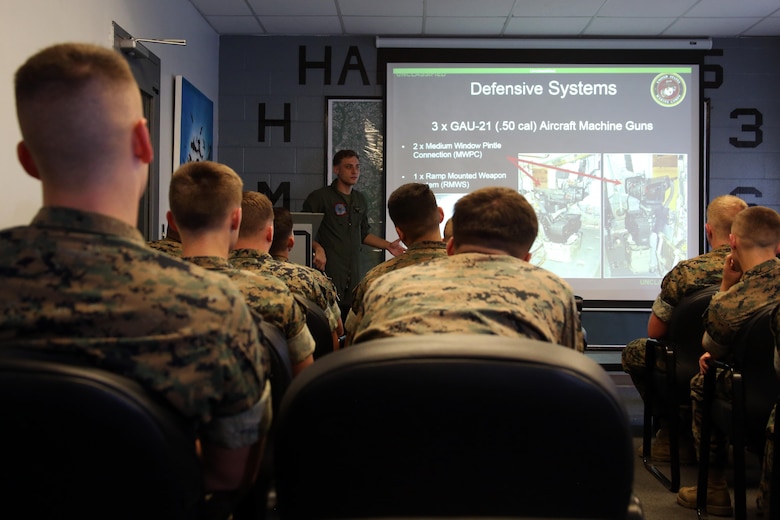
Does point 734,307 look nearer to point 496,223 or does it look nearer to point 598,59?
point 496,223

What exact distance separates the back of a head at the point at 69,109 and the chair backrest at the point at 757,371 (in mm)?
1967

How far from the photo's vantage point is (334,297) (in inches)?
117

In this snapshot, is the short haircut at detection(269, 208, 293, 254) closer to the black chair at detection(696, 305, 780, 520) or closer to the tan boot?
the black chair at detection(696, 305, 780, 520)

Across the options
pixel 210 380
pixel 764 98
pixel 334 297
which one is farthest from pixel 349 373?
pixel 764 98

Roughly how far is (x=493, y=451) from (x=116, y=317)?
0.50 m

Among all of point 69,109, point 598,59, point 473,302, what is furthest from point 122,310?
point 598,59

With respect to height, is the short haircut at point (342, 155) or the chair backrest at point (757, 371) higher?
the short haircut at point (342, 155)

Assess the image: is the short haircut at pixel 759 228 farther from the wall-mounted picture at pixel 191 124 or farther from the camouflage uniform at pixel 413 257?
the wall-mounted picture at pixel 191 124

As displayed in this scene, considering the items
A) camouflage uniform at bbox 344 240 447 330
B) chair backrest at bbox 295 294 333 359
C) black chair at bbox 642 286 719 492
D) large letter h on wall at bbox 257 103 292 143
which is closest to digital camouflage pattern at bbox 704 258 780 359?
black chair at bbox 642 286 719 492

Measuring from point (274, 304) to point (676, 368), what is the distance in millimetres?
1993

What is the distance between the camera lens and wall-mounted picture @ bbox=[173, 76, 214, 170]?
4605 millimetres

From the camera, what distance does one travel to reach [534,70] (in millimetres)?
5508

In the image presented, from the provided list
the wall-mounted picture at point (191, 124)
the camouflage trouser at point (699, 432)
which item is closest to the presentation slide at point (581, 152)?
the wall-mounted picture at point (191, 124)

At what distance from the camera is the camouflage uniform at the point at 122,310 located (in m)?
0.88
